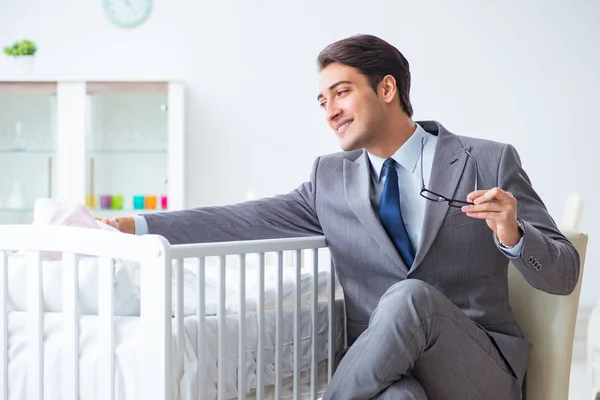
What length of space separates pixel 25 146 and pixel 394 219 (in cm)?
271

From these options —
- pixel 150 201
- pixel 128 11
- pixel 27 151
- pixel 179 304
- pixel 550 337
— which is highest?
pixel 128 11

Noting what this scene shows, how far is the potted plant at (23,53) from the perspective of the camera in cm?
388

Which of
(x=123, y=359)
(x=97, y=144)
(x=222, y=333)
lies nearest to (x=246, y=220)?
(x=222, y=333)

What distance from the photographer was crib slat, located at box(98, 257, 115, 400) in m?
1.36

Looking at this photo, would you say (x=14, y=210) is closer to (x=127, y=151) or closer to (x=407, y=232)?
(x=127, y=151)

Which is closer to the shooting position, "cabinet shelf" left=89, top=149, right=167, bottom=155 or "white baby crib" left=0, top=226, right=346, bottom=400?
"white baby crib" left=0, top=226, right=346, bottom=400

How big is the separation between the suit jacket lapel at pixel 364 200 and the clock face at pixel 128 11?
254 centimetres

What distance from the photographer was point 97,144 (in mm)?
3842

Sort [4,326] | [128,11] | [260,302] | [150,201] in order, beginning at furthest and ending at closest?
[128,11] → [150,201] → [260,302] → [4,326]

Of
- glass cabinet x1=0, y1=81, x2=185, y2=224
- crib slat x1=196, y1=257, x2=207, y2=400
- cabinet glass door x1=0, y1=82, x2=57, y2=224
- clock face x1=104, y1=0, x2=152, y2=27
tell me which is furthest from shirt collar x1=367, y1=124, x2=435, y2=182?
clock face x1=104, y1=0, x2=152, y2=27

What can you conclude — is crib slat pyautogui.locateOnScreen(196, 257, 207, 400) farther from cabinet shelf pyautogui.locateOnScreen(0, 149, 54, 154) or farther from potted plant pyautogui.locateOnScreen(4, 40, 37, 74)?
potted plant pyautogui.locateOnScreen(4, 40, 37, 74)

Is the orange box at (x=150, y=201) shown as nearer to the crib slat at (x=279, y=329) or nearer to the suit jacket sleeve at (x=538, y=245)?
the crib slat at (x=279, y=329)

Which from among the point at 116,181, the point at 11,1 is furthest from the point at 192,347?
the point at 11,1

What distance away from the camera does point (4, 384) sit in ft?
4.78
